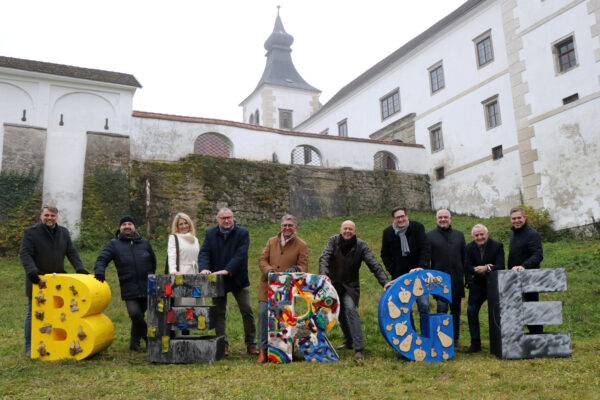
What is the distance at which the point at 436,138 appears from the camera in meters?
24.6

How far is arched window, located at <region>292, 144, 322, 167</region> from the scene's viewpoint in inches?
883

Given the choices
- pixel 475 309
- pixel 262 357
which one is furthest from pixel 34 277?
pixel 475 309

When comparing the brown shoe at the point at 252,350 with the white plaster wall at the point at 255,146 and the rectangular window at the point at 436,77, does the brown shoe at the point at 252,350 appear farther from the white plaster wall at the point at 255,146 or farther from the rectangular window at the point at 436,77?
the rectangular window at the point at 436,77

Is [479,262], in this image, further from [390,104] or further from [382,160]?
[390,104]

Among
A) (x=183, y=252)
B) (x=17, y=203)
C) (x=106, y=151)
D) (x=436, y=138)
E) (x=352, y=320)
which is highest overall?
(x=436, y=138)

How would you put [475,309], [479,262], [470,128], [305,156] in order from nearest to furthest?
[475,309] < [479,262] < [470,128] < [305,156]

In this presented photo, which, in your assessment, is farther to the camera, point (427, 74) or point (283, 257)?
point (427, 74)

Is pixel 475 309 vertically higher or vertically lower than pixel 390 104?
lower

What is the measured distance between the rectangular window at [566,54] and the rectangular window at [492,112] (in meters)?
3.52

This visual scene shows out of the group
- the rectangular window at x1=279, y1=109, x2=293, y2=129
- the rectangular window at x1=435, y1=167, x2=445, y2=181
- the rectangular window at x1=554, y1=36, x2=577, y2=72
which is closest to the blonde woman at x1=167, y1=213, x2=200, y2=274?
the rectangular window at x1=554, y1=36, x2=577, y2=72

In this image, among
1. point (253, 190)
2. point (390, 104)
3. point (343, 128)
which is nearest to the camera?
point (253, 190)

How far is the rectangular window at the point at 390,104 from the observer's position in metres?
27.2

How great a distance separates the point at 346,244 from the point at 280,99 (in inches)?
1417

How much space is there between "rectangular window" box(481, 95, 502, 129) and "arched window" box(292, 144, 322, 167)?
23.7ft
